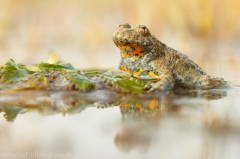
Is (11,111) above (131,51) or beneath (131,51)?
beneath

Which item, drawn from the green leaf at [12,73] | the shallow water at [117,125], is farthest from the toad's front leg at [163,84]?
the green leaf at [12,73]

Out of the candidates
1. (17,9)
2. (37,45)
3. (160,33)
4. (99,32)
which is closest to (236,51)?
(160,33)

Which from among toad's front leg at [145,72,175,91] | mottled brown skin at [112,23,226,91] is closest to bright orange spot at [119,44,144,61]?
mottled brown skin at [112,23,226,91]

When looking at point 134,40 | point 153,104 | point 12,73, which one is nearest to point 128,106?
point 153,104

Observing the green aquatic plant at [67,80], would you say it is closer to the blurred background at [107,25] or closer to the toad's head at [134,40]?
the toad's head at [134,40]

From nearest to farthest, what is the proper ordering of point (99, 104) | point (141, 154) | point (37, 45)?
point (141, 154) < point (99, 104) < point (37, 45)

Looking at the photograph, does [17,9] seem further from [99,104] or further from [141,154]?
[141,154]

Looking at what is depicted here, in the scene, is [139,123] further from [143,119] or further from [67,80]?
[67,80]
